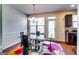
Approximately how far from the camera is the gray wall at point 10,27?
1594 mm

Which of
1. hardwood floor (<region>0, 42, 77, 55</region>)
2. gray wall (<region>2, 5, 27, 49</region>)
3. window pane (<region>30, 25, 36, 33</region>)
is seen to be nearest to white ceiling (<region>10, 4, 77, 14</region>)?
gray wall (<region>2, 5, 27, 49</region>)

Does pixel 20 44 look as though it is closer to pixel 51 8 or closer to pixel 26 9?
pixel 26 9

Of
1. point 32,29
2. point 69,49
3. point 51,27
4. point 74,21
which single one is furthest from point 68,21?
point 32,29

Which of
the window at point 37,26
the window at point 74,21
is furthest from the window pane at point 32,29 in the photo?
the window at point 74,21

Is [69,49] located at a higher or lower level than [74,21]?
lower

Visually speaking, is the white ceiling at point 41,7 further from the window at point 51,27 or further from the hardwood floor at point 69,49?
the hardwood floor at point 69,49

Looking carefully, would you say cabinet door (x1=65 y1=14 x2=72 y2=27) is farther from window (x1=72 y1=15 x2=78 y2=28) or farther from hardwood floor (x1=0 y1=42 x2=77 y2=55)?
hardwood floor (x1=0 y1=42 x2=77 y2=55)

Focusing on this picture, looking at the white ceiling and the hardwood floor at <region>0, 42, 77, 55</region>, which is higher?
the white ceiling

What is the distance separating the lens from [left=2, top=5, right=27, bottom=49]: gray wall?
1594 millimetres

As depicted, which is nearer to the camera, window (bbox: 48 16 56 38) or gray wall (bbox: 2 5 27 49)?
gray wall (bbox: 2 5 27 49)

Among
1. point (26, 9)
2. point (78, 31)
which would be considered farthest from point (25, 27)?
point (78, 31)

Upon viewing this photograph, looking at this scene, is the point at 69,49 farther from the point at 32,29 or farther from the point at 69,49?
the point at 32,29

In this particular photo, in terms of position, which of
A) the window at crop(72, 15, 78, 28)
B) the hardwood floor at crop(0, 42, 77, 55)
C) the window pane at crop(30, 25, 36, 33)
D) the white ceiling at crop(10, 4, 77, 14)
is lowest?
the hardwood floor at crop(0, 42, 77, 55)

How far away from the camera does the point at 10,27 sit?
165 centimetres
